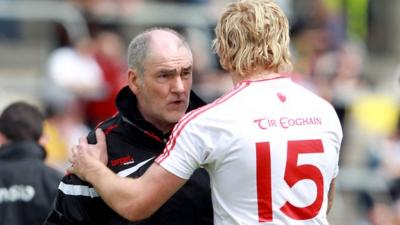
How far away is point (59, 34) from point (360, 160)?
146 inches

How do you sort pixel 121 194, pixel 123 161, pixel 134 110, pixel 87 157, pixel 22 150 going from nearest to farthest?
1. pixel 121 194
2. pixel 87 157
3. pixel 123 161
4. pixel 134 110
5. pixel 22 150

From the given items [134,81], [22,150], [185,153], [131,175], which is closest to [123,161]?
[131,175]

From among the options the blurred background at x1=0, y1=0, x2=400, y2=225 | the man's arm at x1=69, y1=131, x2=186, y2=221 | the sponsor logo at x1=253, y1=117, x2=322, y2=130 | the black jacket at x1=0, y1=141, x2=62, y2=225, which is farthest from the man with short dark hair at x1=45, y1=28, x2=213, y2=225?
the blurred background at x1=0, y1=0, x2=400, y2=225

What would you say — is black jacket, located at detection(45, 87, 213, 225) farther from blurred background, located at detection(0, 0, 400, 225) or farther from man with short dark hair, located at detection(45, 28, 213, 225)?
blurred background, located at detection(0, 0, 400, 225)

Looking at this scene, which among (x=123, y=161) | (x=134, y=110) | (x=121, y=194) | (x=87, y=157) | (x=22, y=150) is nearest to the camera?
(x=121, y=194)

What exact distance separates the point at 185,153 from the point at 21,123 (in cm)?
256

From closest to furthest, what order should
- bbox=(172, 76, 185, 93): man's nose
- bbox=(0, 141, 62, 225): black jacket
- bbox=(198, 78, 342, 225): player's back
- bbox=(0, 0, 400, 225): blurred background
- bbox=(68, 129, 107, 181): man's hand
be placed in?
bbox=(198, 78, 342, 225): player's back
bbox=(68, 129, 107, 181): man's hand
bbox=(172, 76, 185, 93): man's nose
bbox=(0, 141, 62, 225): black jacket
bbox=(0, 0, 400, 225): blurred background

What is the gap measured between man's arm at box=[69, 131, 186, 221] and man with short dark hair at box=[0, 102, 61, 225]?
6.70 feet

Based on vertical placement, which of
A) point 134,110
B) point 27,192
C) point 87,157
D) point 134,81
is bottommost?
point 27,192

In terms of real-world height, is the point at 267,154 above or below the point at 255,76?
below

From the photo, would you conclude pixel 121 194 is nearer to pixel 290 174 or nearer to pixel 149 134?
pixel 149 134

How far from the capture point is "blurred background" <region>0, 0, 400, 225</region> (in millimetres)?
13531

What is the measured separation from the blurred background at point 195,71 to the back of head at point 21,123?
450 cm

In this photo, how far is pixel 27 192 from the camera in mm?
8195
